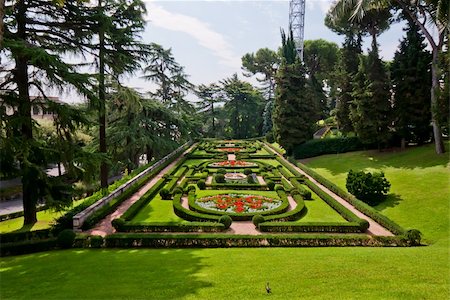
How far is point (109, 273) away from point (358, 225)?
35.0 ft

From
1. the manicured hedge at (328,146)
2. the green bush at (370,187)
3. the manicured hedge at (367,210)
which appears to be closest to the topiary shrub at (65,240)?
the manicured hedge at (367,210)

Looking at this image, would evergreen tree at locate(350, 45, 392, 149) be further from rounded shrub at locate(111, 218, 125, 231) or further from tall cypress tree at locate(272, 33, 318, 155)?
rounded shrub at locate(111, 218, 125, 231)

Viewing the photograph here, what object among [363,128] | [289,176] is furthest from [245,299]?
[363,128]

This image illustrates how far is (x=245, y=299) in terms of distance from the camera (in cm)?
659

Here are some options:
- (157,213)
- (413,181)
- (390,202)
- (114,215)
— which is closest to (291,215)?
(390,202)

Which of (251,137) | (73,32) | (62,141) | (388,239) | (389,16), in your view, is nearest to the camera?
(388,239)

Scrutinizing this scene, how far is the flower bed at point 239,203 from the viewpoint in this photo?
1741 centimetres

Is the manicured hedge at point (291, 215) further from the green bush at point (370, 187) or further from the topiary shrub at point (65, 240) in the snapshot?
the topiary shrub at point (65, 240)

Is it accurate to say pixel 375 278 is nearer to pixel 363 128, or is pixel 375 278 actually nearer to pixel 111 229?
pixel 111 229

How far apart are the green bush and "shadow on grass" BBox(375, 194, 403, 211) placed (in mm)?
278

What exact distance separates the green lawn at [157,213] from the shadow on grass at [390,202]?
11160 millimetres

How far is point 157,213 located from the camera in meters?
16.8

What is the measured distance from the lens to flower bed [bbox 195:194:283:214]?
1741 cm

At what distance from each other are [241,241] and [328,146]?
23313 mm
